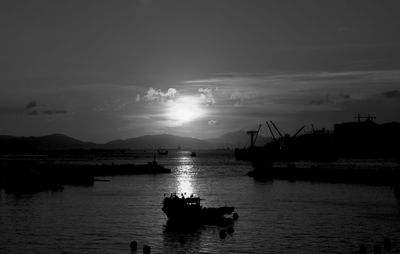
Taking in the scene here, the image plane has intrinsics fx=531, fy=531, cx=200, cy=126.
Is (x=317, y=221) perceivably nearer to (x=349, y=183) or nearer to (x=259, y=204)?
(x=259, y=204)

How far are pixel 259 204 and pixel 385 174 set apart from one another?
61.1m

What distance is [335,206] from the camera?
90.0 m

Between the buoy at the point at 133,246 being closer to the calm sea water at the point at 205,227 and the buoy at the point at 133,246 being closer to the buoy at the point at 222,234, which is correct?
the calm sea water at the point at 205,227

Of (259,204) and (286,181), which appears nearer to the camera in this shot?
(259,204)

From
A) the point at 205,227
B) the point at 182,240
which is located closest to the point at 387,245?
the point at 182,240

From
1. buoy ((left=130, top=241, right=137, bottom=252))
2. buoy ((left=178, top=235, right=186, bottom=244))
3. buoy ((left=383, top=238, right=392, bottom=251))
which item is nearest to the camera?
buoy ((left=130, top=241, right=137, bottom=252))

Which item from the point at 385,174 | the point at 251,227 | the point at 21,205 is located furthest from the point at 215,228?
the point at 385,174

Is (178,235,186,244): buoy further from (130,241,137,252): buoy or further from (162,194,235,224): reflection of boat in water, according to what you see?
(162,194,235,224): reflection of boat in water

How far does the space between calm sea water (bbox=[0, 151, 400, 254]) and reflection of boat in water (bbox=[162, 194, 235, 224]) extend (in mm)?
1785

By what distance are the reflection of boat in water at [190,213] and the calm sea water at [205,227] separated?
5.86 feet

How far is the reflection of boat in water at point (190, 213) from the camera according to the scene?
6812 cm

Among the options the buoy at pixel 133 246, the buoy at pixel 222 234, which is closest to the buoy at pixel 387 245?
the buoy at pixel 222 234

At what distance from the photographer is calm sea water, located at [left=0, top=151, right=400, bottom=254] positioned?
55688 millimetres

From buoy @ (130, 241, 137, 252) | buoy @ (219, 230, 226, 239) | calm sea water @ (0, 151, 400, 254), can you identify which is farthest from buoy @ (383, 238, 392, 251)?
buoy @ (130, 241, 137, 252)
